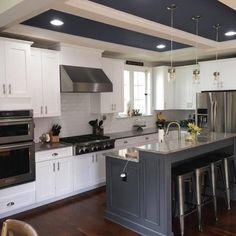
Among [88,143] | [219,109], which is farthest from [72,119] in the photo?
[219,109]

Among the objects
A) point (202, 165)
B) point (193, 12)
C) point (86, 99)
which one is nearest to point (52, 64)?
point (86, 99)

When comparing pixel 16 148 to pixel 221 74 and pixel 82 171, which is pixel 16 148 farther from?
pixel 221 74

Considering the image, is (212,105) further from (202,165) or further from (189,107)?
(202,165)

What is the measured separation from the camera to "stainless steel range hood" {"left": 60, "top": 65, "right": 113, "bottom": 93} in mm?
4375

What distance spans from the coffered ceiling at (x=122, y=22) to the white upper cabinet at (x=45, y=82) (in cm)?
29

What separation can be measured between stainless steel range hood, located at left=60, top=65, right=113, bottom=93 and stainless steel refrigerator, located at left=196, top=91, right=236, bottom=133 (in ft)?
Result: 7.16

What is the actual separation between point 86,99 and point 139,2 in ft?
9.07

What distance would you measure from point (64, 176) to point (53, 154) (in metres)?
0.44

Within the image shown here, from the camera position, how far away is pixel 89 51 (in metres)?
4.87

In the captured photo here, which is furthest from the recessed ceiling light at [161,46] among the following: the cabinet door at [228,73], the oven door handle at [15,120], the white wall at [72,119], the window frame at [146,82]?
the oven door handle at [15,120]

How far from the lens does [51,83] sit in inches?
171

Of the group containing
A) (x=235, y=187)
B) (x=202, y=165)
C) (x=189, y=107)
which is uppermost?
(x=189, y=107)

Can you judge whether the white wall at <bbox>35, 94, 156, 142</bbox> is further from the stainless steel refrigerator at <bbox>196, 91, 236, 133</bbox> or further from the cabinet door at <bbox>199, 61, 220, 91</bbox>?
the cabinet door at <bbox>199, 61, 220, 91</bbox>

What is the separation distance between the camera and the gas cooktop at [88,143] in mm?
4387
